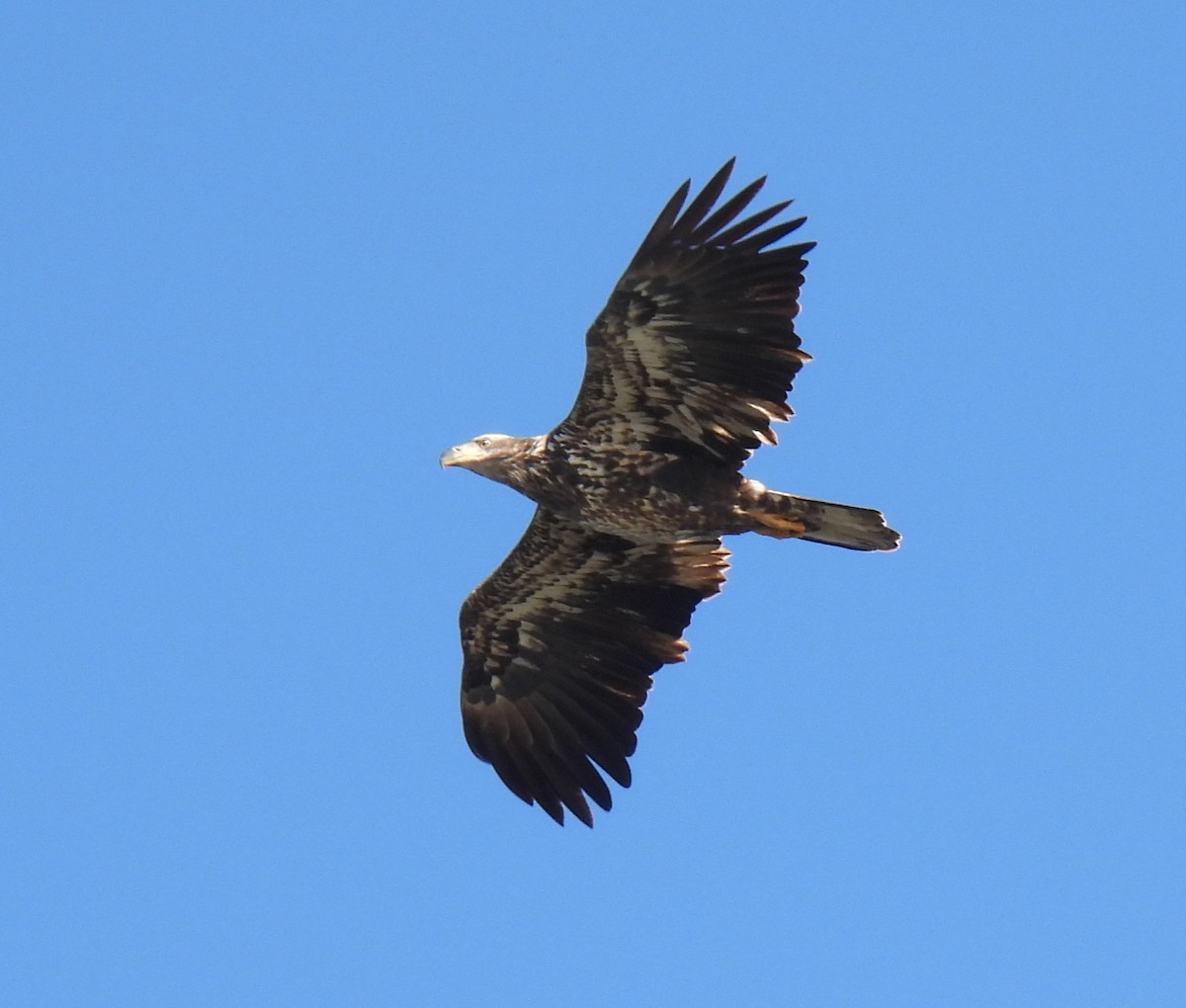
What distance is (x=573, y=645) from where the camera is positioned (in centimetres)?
1616

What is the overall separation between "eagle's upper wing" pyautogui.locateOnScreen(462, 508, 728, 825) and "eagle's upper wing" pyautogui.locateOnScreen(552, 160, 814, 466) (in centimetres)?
143

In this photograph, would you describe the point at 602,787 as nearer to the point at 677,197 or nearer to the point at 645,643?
the point at 645,643

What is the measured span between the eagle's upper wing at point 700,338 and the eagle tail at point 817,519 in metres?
0.33

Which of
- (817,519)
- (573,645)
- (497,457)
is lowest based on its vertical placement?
(817,519)

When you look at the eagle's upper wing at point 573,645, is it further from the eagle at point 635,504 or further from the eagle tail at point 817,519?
the eagle tail at point 817,519

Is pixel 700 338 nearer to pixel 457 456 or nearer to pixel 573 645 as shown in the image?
pixel 457 456

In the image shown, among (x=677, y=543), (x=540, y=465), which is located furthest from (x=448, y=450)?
(x=677, y=543)

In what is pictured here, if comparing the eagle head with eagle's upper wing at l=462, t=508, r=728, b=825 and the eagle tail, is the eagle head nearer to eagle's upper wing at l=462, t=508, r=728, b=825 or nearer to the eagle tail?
eagle's upper wing at l=462, t=508, r=728, b=825

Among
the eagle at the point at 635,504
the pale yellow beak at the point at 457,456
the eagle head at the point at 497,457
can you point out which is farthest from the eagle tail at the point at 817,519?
the pale yellow beak at the point at 457,456

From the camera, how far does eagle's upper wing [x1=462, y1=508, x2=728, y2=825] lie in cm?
1582

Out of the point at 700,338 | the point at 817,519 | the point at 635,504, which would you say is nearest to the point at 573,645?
the point at 635,504

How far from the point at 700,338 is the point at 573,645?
3154 mm

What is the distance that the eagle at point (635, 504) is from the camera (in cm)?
1384

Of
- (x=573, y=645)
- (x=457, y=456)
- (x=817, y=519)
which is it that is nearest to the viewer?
(x=817, y=519)
